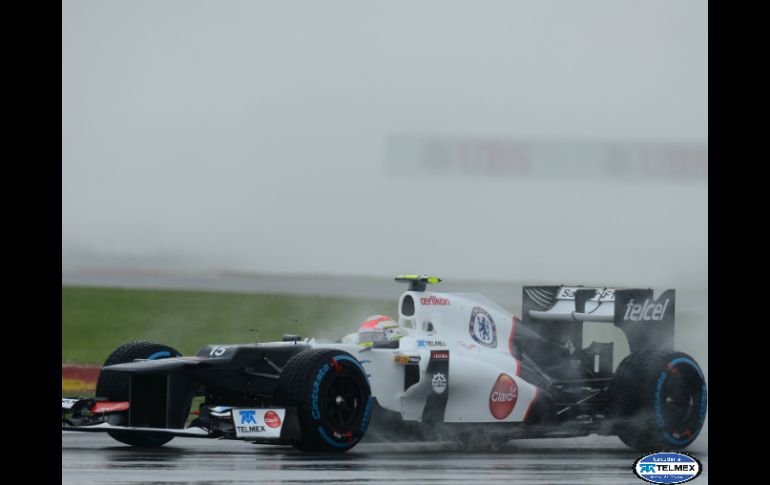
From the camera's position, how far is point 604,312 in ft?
48.3

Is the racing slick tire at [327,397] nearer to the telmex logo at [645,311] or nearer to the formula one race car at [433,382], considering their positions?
the formula one race car at [433,382]

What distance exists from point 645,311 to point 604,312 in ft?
1.55

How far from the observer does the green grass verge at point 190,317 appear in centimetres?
2388

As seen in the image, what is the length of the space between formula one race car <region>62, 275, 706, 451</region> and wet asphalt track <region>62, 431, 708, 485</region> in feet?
0.83

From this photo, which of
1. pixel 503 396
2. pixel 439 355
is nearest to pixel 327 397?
pixel 439 355

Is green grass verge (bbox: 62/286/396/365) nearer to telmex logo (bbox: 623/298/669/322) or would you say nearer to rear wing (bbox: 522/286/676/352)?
rear wing (bbox: 522/286/676/352)

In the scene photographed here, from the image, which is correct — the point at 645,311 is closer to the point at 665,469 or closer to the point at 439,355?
the point at 439,355

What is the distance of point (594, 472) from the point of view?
37.9ft

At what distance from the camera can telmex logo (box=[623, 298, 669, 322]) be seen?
14469 mm

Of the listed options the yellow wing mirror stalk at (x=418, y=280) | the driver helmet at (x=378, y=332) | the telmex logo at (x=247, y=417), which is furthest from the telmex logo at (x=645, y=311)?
the telmex logo at (x=247, y=417)
